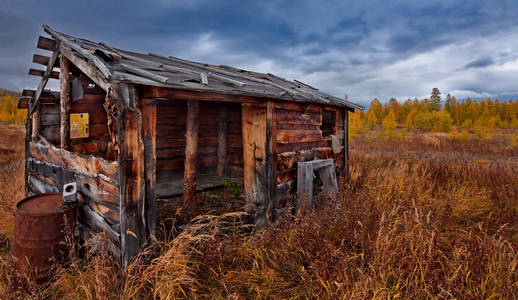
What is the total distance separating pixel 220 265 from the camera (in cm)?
335

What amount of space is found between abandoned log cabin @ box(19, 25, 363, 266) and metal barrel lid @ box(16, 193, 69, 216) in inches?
12.3

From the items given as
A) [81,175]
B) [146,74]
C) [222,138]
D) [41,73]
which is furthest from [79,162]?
[222,138]

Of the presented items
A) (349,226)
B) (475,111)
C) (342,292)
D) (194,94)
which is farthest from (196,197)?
(475,111)

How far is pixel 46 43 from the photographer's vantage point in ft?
14.3

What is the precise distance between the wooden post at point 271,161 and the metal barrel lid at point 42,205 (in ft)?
9.63

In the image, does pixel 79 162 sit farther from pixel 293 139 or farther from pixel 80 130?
pixel 80 130

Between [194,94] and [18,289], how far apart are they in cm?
306

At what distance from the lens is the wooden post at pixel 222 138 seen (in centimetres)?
Answer: 709

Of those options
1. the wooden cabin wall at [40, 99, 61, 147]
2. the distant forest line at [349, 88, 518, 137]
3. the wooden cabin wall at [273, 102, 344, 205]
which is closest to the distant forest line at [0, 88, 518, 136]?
the distant forest line at [349, 88, 518, 137]

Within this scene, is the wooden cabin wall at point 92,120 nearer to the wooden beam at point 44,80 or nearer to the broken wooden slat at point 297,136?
the wooden beam at point 44,80

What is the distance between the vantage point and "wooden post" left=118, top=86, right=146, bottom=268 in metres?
2.92

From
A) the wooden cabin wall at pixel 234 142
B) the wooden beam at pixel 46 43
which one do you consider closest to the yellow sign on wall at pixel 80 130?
the wooden beam at pixel 46 43

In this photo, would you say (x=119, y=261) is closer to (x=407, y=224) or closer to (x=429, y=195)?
(x=407, y=224)

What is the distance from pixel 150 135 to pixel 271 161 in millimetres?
2096
